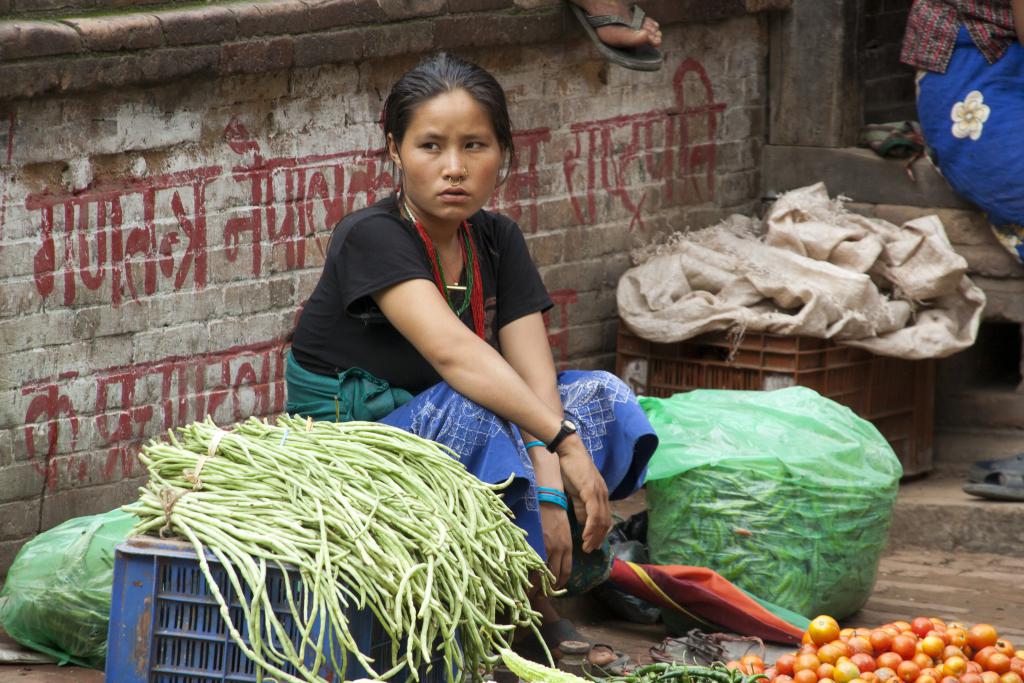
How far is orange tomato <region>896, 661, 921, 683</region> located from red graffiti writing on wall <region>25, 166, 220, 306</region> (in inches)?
92.8

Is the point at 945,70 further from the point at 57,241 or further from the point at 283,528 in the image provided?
the point at 283,528

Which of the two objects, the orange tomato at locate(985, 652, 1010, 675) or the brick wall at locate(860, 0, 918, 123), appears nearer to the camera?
the orange tomato at locate(985, 652, 1010, 675)

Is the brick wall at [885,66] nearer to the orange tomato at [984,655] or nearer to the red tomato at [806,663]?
the orange tomato at [984,655]

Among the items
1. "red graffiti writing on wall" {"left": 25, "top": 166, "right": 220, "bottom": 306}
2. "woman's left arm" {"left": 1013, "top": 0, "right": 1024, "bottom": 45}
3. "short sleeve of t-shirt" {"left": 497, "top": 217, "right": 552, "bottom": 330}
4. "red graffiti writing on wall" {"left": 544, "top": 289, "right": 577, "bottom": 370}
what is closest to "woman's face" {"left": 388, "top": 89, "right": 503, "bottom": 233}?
"short sleeve of t-shirt" {"left": 497, "top": 217, "right": 552, "bottom": 330}

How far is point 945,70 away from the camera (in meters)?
6.05

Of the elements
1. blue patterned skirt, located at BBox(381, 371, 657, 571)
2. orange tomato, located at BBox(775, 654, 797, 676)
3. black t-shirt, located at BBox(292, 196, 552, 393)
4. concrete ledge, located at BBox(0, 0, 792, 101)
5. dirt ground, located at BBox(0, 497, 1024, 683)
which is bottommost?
dirt ground, located at BBox(0, 497, 1024, 683)

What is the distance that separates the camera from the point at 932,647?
352 cm

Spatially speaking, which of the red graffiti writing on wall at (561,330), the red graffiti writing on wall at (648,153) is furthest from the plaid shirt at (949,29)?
the red graffiti writing on wall at (561,330)

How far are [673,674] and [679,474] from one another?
1188 mm

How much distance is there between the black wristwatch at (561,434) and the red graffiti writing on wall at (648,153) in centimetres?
246

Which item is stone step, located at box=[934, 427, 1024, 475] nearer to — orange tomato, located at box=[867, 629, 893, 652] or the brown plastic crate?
the brown plastic crate

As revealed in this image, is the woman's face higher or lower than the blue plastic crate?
higher

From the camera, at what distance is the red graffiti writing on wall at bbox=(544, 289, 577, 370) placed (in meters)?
5.86

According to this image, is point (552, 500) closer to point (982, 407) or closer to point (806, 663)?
point (806, 663)
